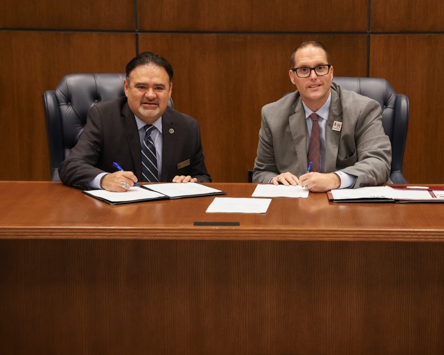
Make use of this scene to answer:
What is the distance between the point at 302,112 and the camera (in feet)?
7.98

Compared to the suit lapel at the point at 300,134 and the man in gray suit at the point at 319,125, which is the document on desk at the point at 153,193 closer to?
the man in gray suit at the point at 319,125

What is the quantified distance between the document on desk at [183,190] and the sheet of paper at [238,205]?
9 cm

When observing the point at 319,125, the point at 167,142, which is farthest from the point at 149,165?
the point at 319,125

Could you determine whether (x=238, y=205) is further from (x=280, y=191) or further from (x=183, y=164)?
(x=183, y=164)

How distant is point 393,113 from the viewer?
256cm

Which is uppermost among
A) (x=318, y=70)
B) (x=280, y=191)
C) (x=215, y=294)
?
(x=318, y=70)

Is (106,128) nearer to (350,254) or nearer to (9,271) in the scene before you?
(9,271)

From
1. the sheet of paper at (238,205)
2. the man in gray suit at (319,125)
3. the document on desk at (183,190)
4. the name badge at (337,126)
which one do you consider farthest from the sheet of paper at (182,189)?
the name badge at (337,126)

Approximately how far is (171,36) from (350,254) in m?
2.39

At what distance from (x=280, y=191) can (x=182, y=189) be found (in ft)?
1.23

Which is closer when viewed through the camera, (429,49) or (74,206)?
(74,206)

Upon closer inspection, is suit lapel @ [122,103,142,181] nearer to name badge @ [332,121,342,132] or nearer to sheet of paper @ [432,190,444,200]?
name badge @ [332,121,342,132]

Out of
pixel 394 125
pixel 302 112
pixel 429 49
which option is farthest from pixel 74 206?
pixel 429 49

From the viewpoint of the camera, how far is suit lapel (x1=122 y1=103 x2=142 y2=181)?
2.35 metres
